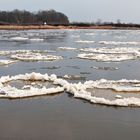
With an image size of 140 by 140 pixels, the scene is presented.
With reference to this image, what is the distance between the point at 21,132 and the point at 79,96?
8.79ft

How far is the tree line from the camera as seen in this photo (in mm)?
122125

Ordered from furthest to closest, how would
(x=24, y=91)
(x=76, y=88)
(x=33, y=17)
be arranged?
(x=33, y=17)
(x=76, y=88)
(x=24, y=91)

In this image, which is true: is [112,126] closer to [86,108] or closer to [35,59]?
[86,108]

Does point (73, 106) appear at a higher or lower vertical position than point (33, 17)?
higher

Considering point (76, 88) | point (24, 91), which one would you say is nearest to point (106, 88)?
point (76, 88)

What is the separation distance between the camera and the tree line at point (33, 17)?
12212 cm

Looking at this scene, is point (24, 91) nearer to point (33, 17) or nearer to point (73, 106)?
point (73, 106)

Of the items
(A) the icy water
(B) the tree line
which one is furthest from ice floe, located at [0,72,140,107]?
(B) the tree line

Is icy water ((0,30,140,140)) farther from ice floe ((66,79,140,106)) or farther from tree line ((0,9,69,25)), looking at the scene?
tree line ((0,9,69,25))

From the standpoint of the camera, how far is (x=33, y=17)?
131 metres

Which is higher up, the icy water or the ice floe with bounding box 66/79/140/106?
the ice floe with bounding box 66/79/140/106

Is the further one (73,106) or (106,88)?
(106,88)

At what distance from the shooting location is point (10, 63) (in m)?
15.3

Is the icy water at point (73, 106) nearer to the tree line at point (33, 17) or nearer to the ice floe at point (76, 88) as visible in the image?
the ice floe at point (76, 88)
